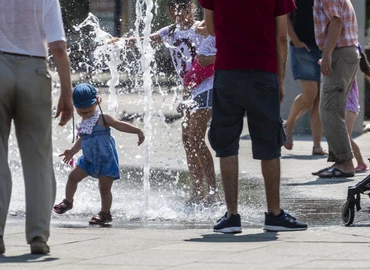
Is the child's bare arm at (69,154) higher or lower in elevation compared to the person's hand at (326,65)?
lower

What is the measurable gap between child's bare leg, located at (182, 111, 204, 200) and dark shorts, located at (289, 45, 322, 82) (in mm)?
3250

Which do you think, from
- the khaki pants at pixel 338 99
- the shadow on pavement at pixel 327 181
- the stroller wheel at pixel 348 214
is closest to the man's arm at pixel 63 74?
the stroller wheel at pixel 348 214

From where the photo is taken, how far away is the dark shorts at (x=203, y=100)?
9023mm

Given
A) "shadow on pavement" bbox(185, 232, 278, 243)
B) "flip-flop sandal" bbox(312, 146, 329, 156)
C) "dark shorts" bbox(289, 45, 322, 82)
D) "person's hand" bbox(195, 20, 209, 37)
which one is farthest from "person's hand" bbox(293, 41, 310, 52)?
"shadow on pavement" bbox(185, 232, 278, 243)

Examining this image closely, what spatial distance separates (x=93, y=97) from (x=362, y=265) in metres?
3.22

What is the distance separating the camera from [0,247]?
652 cm

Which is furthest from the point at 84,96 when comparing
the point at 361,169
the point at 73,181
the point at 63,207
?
the point at 361,169

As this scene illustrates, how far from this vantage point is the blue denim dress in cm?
851

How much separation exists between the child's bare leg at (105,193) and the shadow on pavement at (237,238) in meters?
1.30

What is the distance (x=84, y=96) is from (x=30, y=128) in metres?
1.94

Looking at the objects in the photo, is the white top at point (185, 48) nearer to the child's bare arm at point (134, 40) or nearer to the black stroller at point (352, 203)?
the child's bare arm at point (134, 40)

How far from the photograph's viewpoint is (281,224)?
7.50 m

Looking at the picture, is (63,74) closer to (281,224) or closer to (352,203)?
(281,224)

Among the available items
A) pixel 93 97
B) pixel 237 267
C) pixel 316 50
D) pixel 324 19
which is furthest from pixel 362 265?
pixel 316 50
